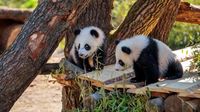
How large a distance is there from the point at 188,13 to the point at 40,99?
112 inches

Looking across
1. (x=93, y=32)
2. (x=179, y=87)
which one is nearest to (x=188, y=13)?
(x=93, y=32)

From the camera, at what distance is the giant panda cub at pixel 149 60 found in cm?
456

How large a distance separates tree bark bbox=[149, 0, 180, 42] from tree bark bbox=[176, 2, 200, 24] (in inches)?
19.2

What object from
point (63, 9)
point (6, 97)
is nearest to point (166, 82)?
point (63, 9)

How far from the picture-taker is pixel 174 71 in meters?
4.68

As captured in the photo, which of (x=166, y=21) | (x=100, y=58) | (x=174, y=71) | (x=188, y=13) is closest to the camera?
(x=174, y=71)

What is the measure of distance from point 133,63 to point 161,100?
0.71 m

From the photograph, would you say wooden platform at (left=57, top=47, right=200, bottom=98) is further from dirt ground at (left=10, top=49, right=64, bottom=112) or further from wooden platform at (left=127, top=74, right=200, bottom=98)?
dirt ground at (left=10, top=49, right=64, bottom=112)

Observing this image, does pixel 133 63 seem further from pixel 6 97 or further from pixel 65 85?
pixel 6 97

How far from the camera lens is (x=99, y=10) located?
18.9 ft

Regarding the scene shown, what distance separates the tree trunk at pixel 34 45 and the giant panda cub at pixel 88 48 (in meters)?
0.87

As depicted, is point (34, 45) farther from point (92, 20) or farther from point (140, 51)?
point (92, 20)

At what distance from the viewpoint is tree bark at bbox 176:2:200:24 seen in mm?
6605

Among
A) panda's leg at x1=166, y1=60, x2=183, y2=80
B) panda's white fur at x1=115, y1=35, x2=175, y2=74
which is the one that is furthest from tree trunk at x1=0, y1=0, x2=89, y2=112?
panda's leg at x1=166, y1=60, x2=183, y2=80
